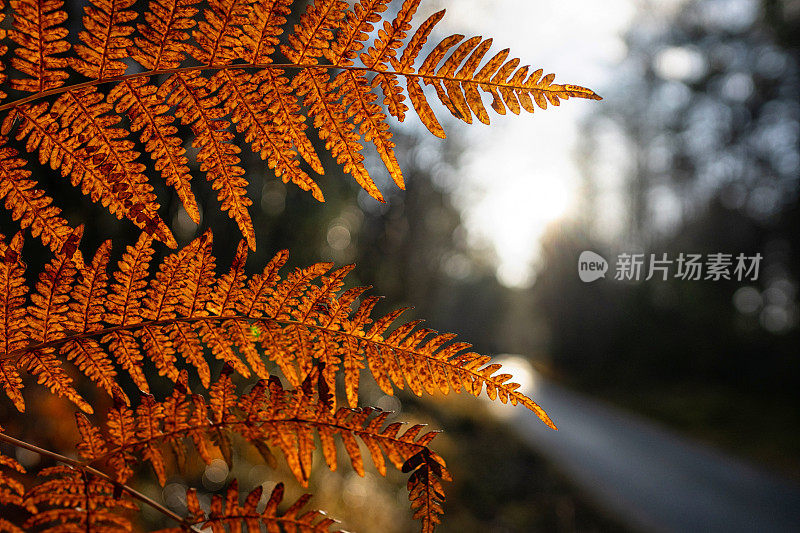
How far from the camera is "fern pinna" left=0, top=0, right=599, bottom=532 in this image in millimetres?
435

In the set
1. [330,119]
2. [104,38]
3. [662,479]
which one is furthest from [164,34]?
[662,479]

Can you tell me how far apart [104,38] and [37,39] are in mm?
48

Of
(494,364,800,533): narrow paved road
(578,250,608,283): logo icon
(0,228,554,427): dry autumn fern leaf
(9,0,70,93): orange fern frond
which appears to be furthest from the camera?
(578,250,608,283): logo icon

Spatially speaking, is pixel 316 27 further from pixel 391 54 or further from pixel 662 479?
pixel 662 479

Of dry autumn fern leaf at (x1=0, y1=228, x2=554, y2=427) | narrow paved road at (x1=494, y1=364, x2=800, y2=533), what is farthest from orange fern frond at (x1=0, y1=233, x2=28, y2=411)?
narrow paved road at (x1=494, y1=364, x2=800, y2=533)

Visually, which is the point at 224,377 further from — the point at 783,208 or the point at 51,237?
the point at 783,208

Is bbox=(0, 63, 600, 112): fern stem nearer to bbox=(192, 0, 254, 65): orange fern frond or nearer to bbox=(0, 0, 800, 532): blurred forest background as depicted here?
bbox=(192, 0, 254, 65): orange fern frond

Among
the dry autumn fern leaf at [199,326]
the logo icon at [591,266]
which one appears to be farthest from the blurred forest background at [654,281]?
the dry autumn fern leaf at [199,326]

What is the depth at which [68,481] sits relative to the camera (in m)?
0.47

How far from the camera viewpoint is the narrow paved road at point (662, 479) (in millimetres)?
4879

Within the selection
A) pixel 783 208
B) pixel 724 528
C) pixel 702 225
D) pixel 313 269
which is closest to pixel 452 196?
pixel 702 225

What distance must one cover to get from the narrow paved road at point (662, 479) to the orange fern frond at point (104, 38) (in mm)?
5486

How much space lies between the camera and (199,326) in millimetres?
517

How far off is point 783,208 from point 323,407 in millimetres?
10396
